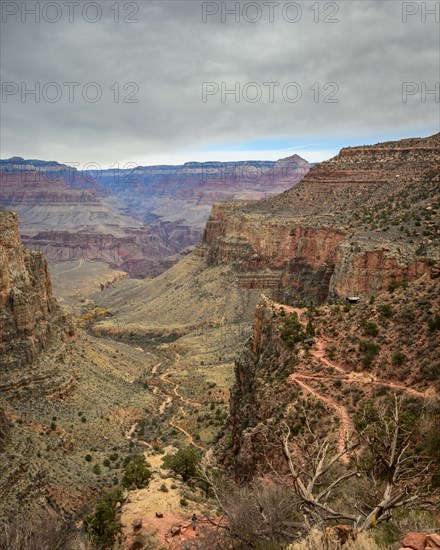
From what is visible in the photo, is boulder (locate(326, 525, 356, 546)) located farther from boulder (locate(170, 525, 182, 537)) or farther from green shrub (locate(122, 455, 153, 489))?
green shrub (locate(122, 455, 153, 489))

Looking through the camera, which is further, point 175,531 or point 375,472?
point 175,531

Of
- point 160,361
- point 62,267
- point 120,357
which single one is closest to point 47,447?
point 120,357

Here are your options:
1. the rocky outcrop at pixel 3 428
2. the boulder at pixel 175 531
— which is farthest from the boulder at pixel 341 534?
the rocky outcrop at pixel 3 428

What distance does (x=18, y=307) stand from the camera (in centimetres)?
4616

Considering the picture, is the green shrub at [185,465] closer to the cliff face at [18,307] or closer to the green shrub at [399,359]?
the green shrub at [399,359]

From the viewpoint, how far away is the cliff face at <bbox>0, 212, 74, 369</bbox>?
45.2 metres

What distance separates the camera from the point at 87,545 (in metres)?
22.1

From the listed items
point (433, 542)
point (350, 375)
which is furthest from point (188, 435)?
point (433, 542)

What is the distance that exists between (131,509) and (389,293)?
2053 cm

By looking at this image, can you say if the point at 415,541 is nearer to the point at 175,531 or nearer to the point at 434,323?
the point at 175,531

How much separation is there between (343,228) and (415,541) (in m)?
59.1

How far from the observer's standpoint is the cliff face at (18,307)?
148 feet

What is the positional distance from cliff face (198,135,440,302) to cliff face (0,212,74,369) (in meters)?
30.4

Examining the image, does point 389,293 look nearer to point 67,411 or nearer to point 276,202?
point 67,411
